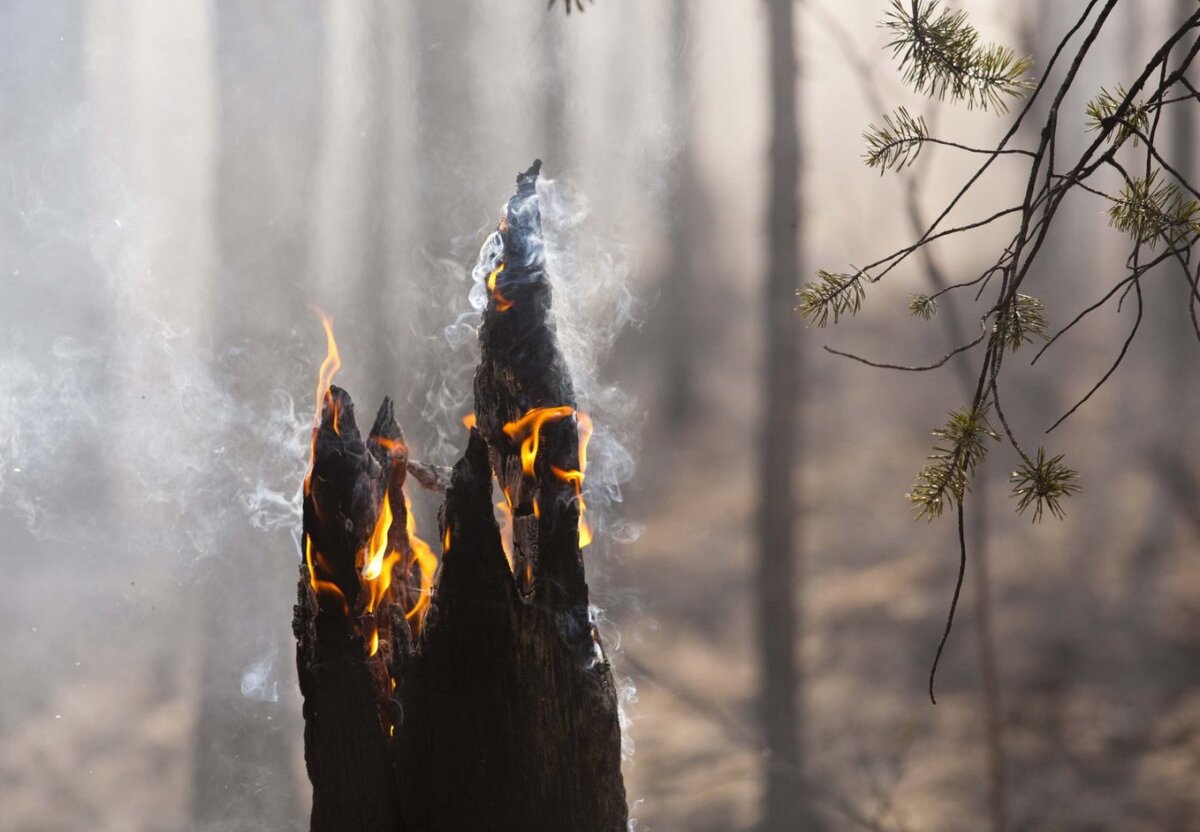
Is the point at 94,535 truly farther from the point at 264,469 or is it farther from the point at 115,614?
the point at 264,469

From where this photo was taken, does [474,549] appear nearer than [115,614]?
Yes

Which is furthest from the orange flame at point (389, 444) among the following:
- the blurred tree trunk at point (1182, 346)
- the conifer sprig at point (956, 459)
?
the blurred tree trunk at point (1182, 346)

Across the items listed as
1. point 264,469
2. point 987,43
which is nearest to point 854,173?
point 987,43

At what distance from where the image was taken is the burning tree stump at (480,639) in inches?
54.8

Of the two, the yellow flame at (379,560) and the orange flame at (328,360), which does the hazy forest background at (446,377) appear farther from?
the yellow flame at (379,560)

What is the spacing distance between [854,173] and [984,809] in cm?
139

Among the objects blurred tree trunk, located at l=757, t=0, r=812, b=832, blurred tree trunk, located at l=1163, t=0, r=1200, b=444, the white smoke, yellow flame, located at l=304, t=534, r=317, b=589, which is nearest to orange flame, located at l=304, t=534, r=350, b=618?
yellow flame, located at l=304, t=534, r=317, b=589

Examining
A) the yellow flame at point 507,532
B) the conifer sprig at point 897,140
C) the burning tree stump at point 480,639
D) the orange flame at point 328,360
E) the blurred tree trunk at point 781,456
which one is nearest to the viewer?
the conifer sprig at point 897,140

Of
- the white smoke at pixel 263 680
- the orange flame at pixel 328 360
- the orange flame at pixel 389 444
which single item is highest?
the orange flame at pixel 328 360

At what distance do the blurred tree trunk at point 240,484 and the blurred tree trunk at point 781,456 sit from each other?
0.97 meters

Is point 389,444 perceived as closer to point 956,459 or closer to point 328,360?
point 328,360

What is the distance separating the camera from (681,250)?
2.13 meters

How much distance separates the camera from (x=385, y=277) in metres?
2.09

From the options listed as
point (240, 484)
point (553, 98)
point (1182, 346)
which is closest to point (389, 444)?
point (240, 484)
